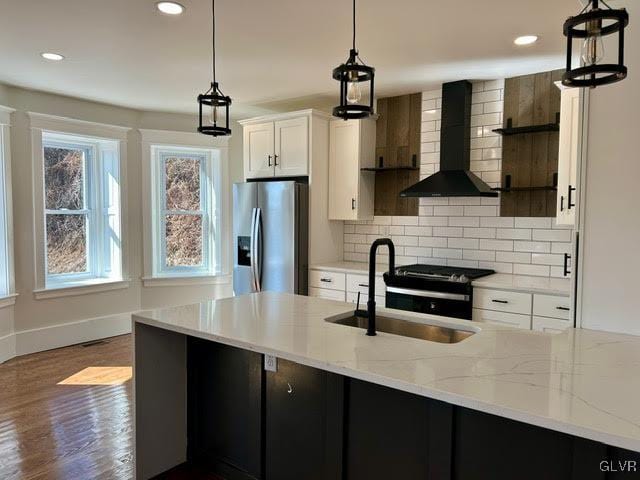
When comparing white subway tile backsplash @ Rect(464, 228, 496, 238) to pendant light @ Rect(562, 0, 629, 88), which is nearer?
pendant light @ Rect(562, 0, 629, 88)

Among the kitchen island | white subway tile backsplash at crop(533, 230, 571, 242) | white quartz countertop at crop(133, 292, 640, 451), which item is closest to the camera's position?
white quartz countertop at crop(133, 292, 640, 451)

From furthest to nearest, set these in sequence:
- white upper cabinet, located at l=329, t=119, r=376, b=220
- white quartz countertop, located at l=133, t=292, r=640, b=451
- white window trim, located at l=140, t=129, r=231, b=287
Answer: white window trim, located at l=140, t=129, r=231, b=287 < white upper cabinet, located at l=329, t=119, r=376, b=220 < white quartz countertop, located at l=133, t=292, r=640, b=451

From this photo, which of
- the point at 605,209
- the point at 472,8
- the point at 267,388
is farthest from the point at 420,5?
the point at 267,388

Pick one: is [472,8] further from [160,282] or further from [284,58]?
[160,282]

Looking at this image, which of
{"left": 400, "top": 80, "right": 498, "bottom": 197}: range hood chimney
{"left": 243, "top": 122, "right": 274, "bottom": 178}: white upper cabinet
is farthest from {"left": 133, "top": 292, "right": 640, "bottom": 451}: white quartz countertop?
{"left": 243, "top": 122, "right": 274, "bottom": 178}: white upper cabinet

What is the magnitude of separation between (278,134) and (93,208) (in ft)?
7.33

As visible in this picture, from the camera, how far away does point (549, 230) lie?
3.78 m

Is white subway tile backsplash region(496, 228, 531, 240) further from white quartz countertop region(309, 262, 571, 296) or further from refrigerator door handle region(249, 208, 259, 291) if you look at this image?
refrigerator door handle region(249, 208, 259, 291)

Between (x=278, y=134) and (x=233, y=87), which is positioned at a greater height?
(x=233, y=87)

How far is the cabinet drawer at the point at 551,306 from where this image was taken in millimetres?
3150

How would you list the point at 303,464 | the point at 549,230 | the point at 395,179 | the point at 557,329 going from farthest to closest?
the point at 395,179, the point at 549,230, the point at 557,329, the point at 303,464

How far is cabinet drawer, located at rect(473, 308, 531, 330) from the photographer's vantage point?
3307 millimetres

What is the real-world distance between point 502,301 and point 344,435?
199 cm

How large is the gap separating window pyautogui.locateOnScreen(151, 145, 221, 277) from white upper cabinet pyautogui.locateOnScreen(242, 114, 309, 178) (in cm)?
82
